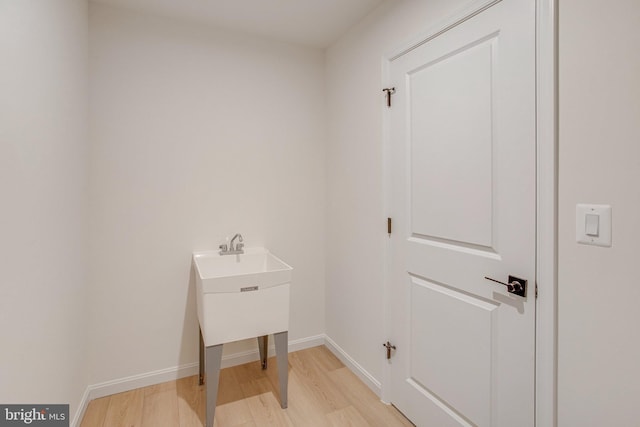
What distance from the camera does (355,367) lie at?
2295 mm

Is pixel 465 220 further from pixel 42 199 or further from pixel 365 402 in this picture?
pixel 42 199

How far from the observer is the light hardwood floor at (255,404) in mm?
1835

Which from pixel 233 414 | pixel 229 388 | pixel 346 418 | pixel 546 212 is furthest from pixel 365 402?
pixel 546 212

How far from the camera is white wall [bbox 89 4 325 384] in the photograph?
2.05m

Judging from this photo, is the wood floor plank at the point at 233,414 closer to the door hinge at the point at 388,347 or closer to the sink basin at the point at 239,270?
the sink basin at the point at 239,270
